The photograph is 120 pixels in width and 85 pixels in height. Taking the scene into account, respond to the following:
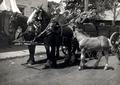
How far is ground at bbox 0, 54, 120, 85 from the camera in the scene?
24.0ft

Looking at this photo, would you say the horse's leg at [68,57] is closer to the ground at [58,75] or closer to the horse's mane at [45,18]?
the ground at [58,75]

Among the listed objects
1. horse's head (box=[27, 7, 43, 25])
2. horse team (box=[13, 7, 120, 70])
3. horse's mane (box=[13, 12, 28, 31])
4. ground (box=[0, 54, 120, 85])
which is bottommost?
ground (box=[0, 54, 120, 85])

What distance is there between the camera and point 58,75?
8.18m

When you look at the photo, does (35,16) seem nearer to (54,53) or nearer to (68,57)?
(54,53)

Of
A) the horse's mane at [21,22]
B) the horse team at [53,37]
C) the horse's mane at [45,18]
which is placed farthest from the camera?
the horse's mane at [21,22]

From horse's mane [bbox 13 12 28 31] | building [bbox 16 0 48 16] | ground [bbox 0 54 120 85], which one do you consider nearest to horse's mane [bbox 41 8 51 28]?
horse's mane [bbox 13 12 28 31]

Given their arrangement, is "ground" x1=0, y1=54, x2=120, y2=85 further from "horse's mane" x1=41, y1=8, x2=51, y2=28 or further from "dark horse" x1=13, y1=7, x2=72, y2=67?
"horse's mane" x1=41, y1=8, x2=51, y2=28

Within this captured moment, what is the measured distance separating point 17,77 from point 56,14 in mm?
2730

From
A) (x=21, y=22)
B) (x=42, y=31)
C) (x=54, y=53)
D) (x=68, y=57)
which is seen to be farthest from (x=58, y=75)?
(x=21, y=22)

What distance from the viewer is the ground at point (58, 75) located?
730cm

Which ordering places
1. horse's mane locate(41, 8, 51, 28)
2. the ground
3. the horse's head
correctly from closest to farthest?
the ground < the horse's head < horse's mane locate(41, 8, 51, 28)

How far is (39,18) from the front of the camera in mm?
9297

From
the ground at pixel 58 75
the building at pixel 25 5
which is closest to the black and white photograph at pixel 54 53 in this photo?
the ground at pixel 58 75

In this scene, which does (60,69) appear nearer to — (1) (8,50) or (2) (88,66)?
(2) (88,66)
